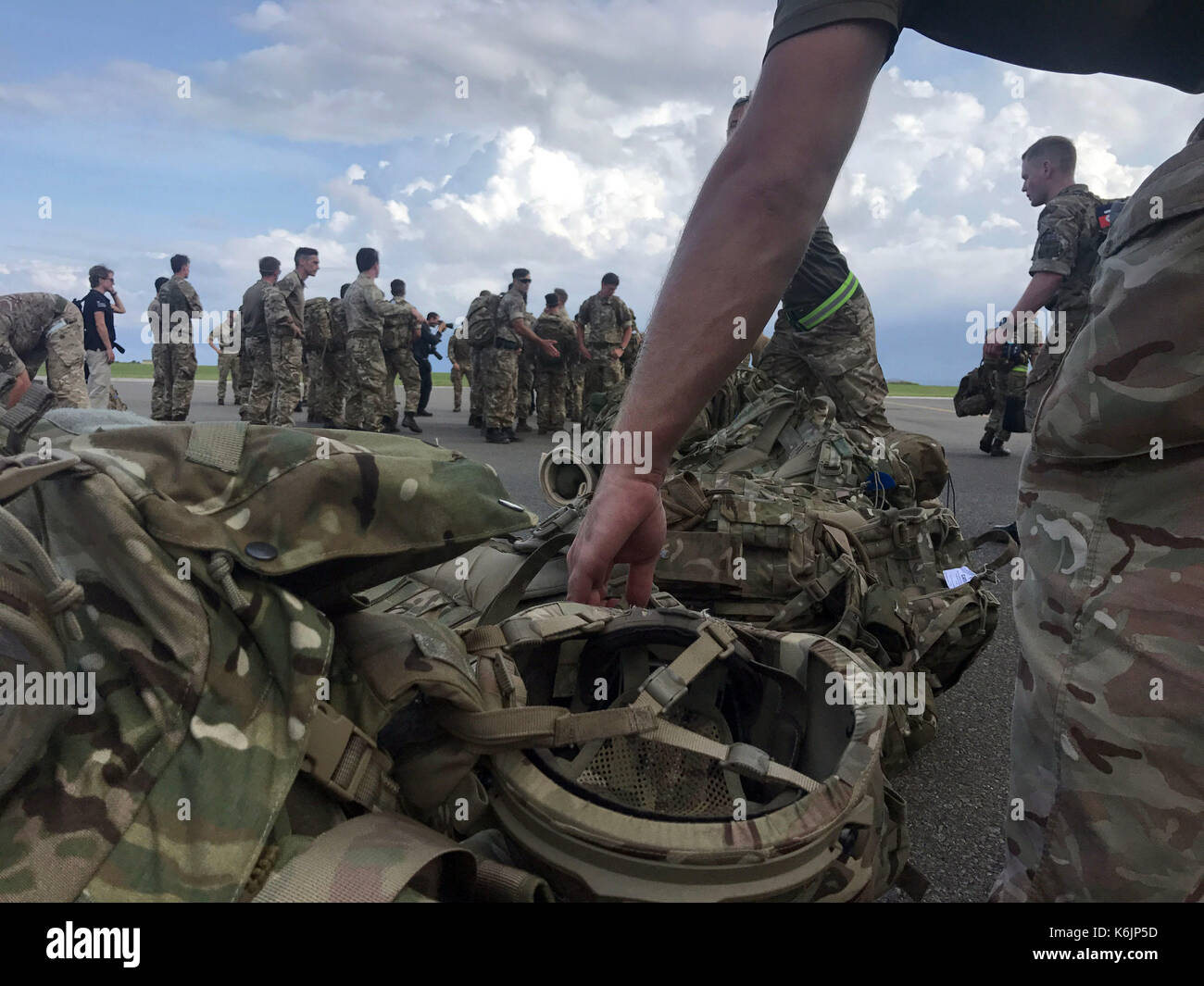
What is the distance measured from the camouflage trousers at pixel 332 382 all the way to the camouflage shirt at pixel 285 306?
0.92m

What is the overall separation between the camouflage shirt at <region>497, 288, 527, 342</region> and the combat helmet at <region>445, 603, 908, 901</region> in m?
10.2

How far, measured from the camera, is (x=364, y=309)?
10.9 m

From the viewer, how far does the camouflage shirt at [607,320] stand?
1229 cm

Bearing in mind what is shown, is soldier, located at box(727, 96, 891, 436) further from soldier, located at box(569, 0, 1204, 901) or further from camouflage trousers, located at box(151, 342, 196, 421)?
camouflage trousers, located at box(151, 342, 196, 421)

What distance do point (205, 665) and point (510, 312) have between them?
35.8 feet

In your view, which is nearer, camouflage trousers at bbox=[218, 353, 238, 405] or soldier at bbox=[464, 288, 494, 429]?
soldier at bbox=[464, 288, 494, 429]

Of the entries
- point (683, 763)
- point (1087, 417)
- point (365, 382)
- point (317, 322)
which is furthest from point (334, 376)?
point (1087, 417)

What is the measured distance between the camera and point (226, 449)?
1.05 m

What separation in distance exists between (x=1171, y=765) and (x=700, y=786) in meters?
0.73

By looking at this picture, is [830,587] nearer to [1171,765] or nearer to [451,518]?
[1171,765]

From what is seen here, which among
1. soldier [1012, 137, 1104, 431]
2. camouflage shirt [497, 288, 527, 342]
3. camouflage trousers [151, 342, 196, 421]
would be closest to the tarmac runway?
soldier [1012, 137, 1104, 431]

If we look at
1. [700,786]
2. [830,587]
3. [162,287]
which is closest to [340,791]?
[700,786]

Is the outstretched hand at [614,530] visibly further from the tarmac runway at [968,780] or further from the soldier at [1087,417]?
the tarmac runway at [968,780]

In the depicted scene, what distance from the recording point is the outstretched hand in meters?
1.33
